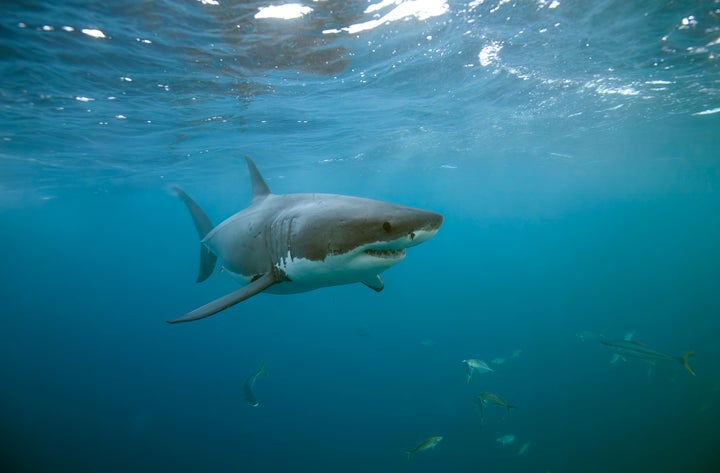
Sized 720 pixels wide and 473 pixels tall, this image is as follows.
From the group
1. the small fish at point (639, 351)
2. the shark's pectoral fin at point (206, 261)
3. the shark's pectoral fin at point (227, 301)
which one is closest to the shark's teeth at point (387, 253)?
the shark's pectoral fin at point (227, 301)

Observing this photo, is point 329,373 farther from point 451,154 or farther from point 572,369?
point 451,154

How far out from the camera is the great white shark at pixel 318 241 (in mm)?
2619

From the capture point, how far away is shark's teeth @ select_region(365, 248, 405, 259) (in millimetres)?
2760

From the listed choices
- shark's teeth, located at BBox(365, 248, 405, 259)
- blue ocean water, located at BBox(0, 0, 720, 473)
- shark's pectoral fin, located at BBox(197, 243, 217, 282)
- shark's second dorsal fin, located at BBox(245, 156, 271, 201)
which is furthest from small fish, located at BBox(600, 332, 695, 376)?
shark's pectoral fin, located at BBox(197, 243, 217, 282)

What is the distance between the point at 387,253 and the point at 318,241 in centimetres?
59

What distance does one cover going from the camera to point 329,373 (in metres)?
21.0

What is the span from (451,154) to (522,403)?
72.7 feet

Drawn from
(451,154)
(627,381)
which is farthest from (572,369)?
(451,154)

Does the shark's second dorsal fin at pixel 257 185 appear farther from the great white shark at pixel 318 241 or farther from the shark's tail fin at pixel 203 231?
the shark's tail fin at pixel 203 231

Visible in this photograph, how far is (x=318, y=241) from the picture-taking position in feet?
9.71

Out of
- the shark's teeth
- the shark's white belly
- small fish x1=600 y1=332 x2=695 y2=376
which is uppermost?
the shark's teeth

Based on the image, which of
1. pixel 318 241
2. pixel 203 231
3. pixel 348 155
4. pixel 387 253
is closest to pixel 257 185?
pixel 203 231

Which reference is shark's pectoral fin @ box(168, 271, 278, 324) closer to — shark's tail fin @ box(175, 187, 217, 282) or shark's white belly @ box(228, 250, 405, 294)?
shark's white belly @ box(228, 250, 405, 294)

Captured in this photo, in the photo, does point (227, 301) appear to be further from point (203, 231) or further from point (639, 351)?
point (639, 351)
